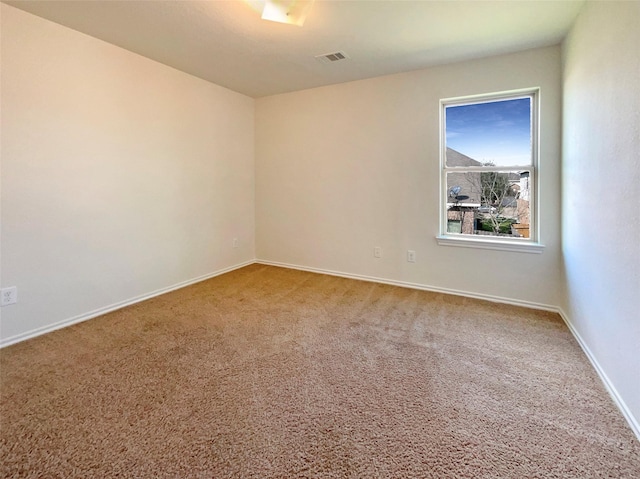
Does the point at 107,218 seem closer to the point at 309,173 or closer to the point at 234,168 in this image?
the point at 234,168

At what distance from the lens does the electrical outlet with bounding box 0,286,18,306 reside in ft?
7.38

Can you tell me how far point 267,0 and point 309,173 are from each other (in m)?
2.23

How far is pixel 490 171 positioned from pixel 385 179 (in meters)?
1.08

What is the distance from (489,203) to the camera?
3227 mm

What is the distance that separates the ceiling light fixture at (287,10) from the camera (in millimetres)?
2061

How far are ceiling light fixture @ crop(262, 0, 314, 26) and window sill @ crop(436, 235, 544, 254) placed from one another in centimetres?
243

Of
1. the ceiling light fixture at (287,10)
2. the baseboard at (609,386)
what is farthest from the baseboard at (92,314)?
the baseboard at (609,386)

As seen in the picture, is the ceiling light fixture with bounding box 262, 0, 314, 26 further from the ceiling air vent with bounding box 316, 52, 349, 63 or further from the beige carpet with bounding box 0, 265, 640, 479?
the beige carpet with bounding box 0, 265, 640, 479

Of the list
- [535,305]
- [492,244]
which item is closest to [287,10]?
[492,244]

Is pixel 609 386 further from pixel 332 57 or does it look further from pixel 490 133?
pixel 332 57

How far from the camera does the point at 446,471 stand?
1243 millimetres

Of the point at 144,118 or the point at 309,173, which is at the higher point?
the point at 144,118

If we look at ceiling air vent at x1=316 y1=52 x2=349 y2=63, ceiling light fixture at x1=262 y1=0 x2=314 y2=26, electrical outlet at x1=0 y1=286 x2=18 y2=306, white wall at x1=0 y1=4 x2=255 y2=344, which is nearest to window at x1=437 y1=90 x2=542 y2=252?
ceiling air vent at x1=316 y1=52 x2=349 y2=63

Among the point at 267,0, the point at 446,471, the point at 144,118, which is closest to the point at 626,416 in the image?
the point at 446,471
